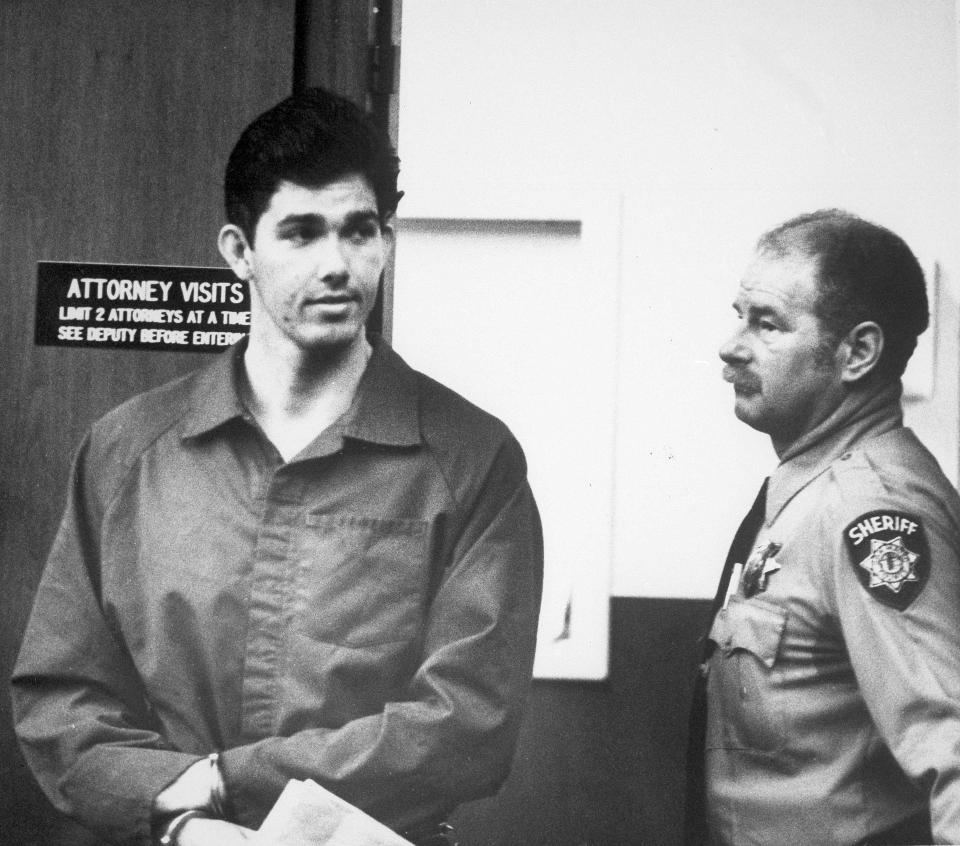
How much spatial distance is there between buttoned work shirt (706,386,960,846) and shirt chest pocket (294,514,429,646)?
0.46 metres

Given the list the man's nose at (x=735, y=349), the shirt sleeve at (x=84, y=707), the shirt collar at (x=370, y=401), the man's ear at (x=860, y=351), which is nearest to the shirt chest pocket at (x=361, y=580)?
the shirt collar at (x=370, y=401)

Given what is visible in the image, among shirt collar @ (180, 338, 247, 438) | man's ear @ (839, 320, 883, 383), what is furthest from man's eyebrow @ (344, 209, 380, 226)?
man's ear @ (839, 320, 883, 383)

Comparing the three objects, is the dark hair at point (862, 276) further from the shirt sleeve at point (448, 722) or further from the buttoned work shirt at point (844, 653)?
the shirt sleeve at point (448, 722)

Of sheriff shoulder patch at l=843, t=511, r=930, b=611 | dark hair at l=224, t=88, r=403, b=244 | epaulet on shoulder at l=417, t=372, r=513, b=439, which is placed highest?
dark hair at l=224, t=88, r=403, b=244

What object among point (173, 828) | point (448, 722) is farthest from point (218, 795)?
point (448, 722)

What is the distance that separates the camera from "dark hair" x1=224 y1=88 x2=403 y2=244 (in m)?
1.79

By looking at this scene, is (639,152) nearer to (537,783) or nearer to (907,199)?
(907,199)

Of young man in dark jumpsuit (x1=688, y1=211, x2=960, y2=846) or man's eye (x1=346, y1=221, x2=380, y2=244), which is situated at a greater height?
man's eye (x1=346, y1=221, x2=380, y2=244)

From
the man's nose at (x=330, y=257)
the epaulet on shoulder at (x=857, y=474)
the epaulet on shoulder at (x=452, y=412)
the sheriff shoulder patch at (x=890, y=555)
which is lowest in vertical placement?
the sheriff shoulder patch at (x=890, y=555)

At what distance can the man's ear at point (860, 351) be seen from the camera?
1760 mm

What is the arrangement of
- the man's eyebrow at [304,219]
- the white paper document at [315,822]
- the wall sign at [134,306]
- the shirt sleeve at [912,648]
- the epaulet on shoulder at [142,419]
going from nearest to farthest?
the shirt sleeve at [912,648]
the white paper document at [315,822]
the man's eyebrow at [304,219]
the epaulet on shoulder at [142,419]
the wall sign at [134,306]

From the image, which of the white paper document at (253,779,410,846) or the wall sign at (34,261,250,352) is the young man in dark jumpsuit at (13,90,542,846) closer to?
the white paper document at (253,779,410,846)

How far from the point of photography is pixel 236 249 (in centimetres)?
188

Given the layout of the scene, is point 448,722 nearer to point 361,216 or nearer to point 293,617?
point 293,617
